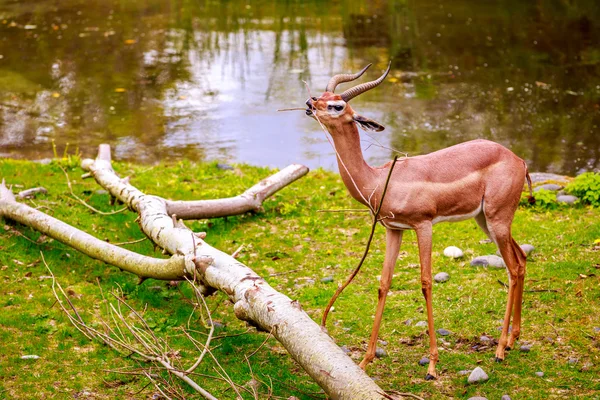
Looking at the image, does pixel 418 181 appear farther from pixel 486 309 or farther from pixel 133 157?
pixel 133 157

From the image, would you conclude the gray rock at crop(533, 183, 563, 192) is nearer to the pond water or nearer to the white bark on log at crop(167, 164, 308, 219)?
the pond water

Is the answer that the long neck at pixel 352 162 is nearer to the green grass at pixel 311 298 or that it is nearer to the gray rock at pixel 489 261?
the green grass at pixel 311 298

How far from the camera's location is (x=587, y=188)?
7.83 meters

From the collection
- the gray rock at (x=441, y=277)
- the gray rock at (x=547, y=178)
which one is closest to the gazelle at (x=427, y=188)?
the gray rock at (x=441, y=277)

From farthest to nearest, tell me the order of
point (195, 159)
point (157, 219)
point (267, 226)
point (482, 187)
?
point (195, 159)
point (267, 226)
point (157, 219)
point (482, 187)

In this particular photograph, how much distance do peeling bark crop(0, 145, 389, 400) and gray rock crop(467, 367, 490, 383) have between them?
36.7 inches

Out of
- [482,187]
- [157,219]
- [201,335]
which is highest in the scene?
[482,187]

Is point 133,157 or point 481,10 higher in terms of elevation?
point 481,10

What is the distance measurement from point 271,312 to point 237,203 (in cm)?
279

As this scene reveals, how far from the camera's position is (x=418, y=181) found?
504 centimetres

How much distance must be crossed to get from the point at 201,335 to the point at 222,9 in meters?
12.2

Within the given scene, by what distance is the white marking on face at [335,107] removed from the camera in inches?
191

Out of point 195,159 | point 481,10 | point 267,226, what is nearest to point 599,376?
point 267,226

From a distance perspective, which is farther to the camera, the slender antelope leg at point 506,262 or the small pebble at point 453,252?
the small pebble at point 453,252
